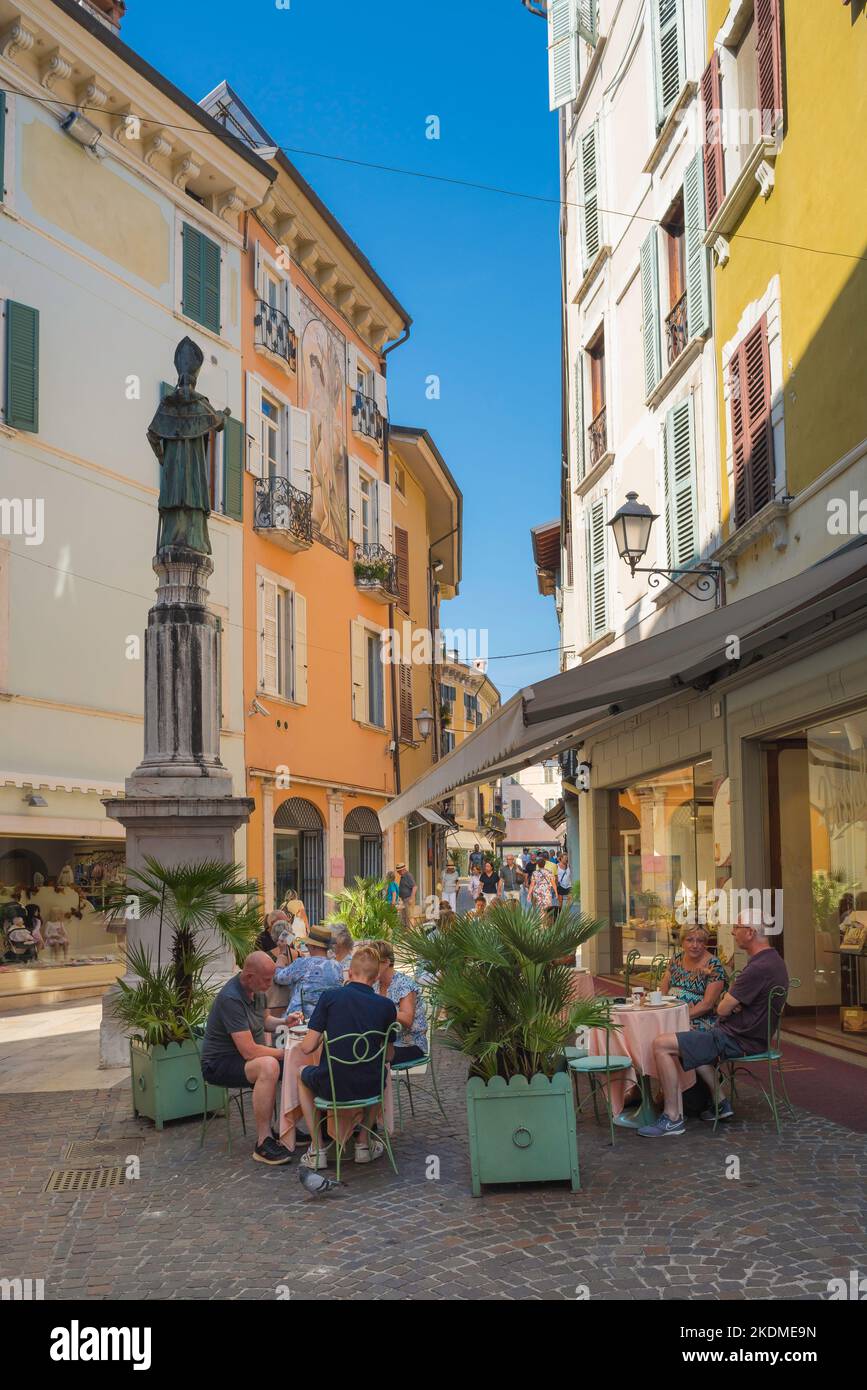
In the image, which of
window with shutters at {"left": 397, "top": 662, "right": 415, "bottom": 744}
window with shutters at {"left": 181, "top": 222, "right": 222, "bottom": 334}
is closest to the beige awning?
window with shutters at {"left": 181, "top": 222, "right": 222, "bottom": 334}

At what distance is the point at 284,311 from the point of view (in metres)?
22.7

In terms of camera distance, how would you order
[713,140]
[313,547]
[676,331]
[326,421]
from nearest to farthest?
[713,140] < [676,331] < [313,547] < [326,421]

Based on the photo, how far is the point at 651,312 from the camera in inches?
565

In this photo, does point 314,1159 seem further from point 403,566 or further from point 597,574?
point 403,566

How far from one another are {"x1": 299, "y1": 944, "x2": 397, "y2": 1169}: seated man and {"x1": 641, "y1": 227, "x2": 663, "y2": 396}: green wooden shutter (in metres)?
9.27

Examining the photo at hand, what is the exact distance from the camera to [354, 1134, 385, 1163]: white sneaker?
6.75m

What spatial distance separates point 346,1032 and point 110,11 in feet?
65.5

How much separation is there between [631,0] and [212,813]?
11717mm

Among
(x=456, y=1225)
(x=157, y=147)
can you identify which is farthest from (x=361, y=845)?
(x=456, y=1225)

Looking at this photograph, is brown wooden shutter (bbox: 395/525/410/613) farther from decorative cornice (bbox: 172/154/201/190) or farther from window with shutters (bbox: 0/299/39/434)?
window with shutters (bbox: 0/299/39/434)

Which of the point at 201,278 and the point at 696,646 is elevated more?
the point at 201,278

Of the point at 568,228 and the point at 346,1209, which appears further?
the point at 568,228
